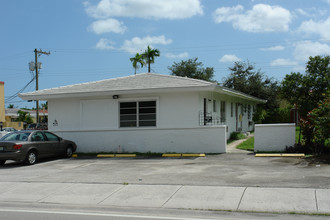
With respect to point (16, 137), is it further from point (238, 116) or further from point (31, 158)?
point (238, 116)

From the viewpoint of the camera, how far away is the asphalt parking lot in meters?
9.69

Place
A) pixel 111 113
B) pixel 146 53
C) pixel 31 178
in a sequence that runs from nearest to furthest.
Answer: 1. pixel 31 178
2. pixel 111 113
3. pixel 146 53

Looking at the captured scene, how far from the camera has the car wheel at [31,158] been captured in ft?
48.0

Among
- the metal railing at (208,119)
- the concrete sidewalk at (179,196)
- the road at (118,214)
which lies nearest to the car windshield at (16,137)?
the concrete sidewalk at (179,196)

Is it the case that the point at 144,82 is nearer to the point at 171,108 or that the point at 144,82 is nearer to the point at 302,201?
the point at 171,108

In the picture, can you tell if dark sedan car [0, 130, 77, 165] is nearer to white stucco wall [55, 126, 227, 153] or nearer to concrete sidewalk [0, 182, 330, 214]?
white stucco wall [55, 126, 227, 153]

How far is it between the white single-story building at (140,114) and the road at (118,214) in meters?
9.15

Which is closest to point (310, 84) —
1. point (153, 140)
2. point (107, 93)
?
point (153, 140)

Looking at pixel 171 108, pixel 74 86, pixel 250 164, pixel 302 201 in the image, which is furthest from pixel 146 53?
pixel 302 201

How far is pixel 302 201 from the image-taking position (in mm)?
7488

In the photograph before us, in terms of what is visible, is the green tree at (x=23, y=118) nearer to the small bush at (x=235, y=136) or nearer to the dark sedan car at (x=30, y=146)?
the small bush at (x=235, y=136)

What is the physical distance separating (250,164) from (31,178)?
7.58 m

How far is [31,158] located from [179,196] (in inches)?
347

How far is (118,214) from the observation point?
720 cm
